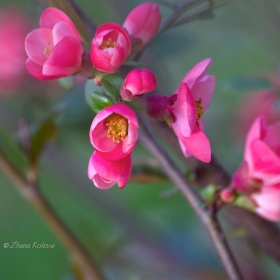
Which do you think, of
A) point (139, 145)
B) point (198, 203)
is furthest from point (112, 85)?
point (139, 145)

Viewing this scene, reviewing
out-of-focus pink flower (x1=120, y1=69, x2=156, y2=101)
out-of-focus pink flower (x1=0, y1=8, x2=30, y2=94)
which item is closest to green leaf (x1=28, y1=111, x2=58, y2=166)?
out-of-focus pink flower (x1=120, y1=69, x2=156, y2=101)

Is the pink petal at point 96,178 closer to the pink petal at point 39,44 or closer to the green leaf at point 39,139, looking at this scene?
the pink petal at point 39,44

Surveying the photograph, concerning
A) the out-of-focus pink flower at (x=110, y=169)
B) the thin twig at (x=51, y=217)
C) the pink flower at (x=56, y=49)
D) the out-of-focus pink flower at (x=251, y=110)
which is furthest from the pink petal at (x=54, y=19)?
the out-of-focus pink flower at (x=251, y=110)

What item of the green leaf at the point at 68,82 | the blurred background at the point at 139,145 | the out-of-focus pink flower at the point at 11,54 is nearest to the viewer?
the green leaf at the point at 68,82

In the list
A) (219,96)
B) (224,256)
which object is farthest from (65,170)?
(224,256)

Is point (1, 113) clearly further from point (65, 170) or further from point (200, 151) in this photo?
point (200, 151)

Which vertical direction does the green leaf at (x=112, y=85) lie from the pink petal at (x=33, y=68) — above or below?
below
